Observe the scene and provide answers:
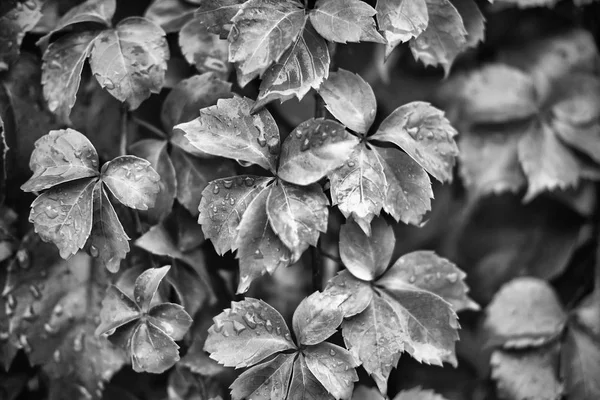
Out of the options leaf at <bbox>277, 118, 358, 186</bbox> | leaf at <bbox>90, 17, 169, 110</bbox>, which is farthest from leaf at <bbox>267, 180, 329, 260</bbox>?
leaf at <bbox>90, 17, 169, 110</bbox>

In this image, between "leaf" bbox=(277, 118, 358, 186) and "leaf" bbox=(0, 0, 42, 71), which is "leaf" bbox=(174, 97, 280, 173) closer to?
"leaf" bbox=(277, 118, 358, 186)

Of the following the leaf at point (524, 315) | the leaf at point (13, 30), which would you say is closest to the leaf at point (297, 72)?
the leaf at point (13, 30)

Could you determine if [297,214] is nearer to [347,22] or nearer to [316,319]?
[316,319]

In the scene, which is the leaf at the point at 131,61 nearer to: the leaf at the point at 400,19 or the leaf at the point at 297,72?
the leaf at the point at 297,72

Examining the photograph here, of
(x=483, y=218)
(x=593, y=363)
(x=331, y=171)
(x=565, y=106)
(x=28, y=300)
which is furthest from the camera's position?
(x=483, y=218)

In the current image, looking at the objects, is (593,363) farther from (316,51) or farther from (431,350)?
(316,51)

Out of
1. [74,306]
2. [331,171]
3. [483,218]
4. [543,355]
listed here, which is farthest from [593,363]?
[74,306]
